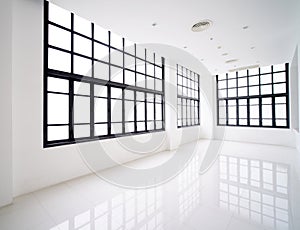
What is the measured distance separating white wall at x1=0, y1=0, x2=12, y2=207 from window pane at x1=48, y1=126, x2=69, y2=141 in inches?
33.9

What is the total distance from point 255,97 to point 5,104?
9.51 meters

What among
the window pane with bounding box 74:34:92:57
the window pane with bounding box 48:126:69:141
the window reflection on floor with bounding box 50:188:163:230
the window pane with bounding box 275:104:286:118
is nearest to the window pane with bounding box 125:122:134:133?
the window pane with bounding box 48:126:69:141

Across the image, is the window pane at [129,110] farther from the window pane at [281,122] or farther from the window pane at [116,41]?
the window pane at [281,122]

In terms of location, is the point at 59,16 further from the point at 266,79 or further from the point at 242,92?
the point at 266,79

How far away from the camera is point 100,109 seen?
14.4 feet

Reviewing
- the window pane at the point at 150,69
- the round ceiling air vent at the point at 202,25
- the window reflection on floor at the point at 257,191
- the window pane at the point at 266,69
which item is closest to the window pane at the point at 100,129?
the window pane at the point at 150,69

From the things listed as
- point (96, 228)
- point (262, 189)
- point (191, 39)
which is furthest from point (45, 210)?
point (191, 39)

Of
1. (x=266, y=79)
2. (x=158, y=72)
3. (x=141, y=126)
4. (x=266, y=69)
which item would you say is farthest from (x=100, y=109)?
(x=266, y=69)

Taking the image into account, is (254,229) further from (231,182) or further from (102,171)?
(102,171)

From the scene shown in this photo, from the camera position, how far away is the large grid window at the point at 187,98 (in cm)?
783

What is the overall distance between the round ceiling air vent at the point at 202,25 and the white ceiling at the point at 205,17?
11 cm

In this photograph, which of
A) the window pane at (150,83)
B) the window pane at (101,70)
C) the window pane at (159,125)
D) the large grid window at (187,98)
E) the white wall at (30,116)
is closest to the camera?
the white wall at (30,116)

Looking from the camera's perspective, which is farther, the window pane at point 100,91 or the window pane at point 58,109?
the window pane at point 100,91

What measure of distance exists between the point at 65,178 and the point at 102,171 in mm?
879
